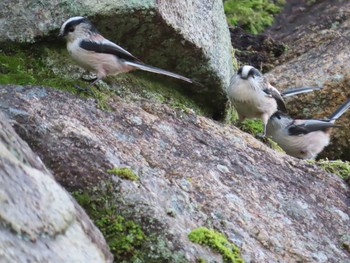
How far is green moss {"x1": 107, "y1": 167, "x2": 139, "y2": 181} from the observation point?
500 centimetres

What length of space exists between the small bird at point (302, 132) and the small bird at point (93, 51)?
303cm

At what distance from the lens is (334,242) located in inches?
231

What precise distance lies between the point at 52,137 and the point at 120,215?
75 centimetres

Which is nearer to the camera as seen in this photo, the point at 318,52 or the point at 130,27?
the point at 130,27

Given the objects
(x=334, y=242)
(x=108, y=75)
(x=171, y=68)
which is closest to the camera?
(x=334, y=242)

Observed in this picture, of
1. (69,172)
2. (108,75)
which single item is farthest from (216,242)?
(108,75)

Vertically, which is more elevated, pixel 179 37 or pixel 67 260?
pixel 179 37

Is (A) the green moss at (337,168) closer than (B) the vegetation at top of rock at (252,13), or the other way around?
(A) the green moss at (337,168)

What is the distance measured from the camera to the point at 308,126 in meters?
9.34

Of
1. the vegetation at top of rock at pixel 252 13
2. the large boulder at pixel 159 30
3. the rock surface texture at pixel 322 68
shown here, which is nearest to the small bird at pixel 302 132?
the rock surface texture at pixel 322 68

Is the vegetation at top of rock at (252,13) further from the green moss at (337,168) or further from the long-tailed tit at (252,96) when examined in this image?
the green moss at (337,168)

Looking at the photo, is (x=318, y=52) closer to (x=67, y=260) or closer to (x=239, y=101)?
(x=239, y=101)

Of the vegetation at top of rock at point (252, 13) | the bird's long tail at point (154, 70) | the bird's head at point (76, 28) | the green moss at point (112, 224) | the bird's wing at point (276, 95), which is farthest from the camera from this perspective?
the vegetation at top of rock at point (252, 13)

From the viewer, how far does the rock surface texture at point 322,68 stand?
9.69m
